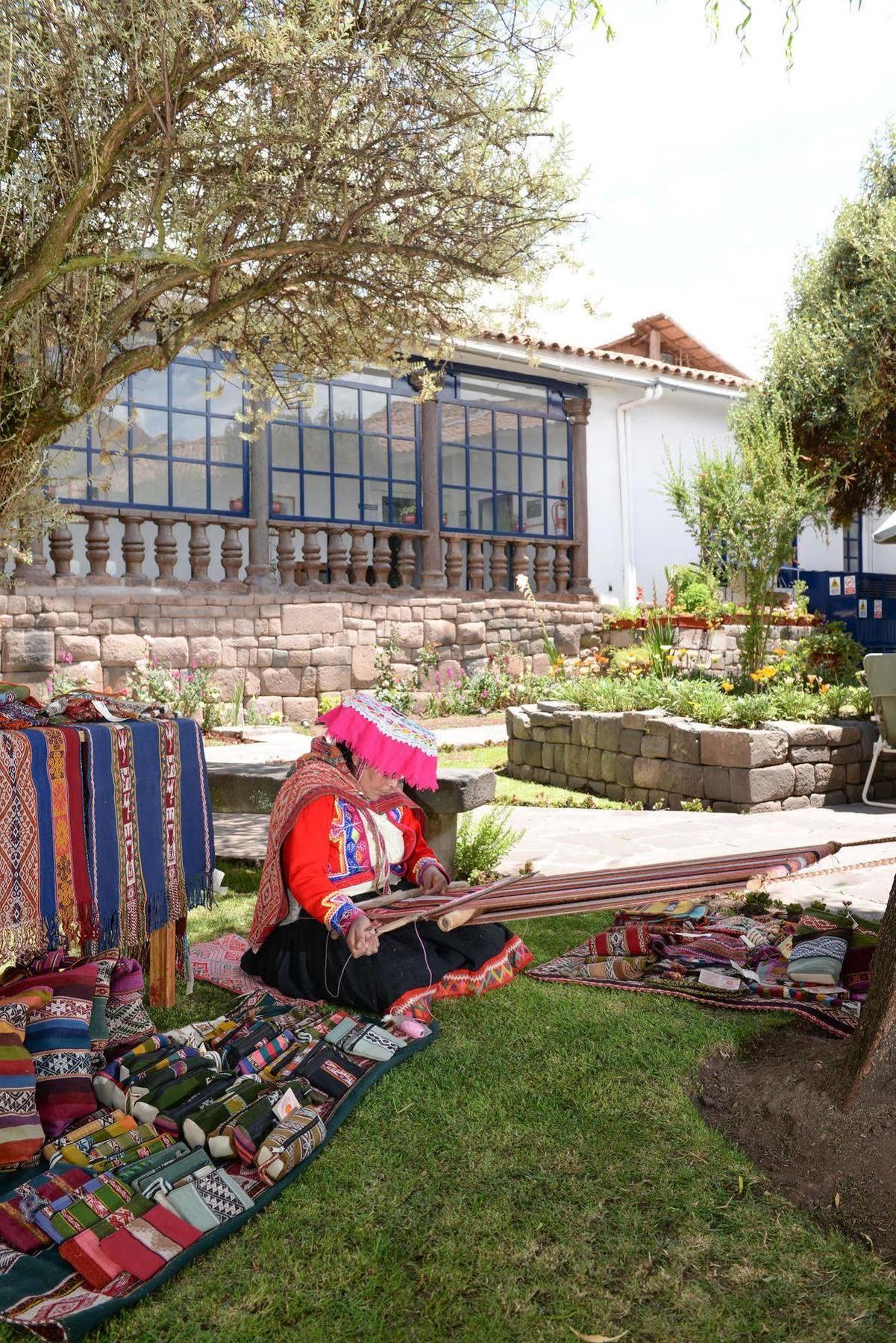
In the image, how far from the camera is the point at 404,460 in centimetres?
1323

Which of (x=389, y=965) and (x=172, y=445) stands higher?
(x=172, y=445)

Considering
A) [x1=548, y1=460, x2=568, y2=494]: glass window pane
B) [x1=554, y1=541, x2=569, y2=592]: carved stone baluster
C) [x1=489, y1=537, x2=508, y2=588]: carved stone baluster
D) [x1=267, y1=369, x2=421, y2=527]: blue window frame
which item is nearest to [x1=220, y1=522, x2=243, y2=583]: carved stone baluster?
[x1=267, y1=369, x2=421, y2=527]: blue window frame

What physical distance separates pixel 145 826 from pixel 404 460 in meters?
10.7

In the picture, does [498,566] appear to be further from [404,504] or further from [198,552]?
[198,552]

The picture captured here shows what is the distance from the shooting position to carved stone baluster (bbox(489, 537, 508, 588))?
484 inches

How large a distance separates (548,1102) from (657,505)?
1230 cm

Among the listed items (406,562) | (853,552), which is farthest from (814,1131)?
(853,552)

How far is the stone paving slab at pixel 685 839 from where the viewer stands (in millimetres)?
4777

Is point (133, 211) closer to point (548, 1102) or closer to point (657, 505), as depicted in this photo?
point (548, 1102)

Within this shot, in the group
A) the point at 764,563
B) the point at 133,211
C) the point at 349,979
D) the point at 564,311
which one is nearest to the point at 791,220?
the point at 764,563

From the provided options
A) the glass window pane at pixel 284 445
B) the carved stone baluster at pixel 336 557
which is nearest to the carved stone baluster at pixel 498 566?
the carved stone baluster at pixel 336 557

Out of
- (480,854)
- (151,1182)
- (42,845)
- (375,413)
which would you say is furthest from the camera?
(375,413)

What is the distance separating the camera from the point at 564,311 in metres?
5.72

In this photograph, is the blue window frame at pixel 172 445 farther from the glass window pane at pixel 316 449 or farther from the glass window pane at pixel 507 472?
the glass window pane at pixel 507 472
